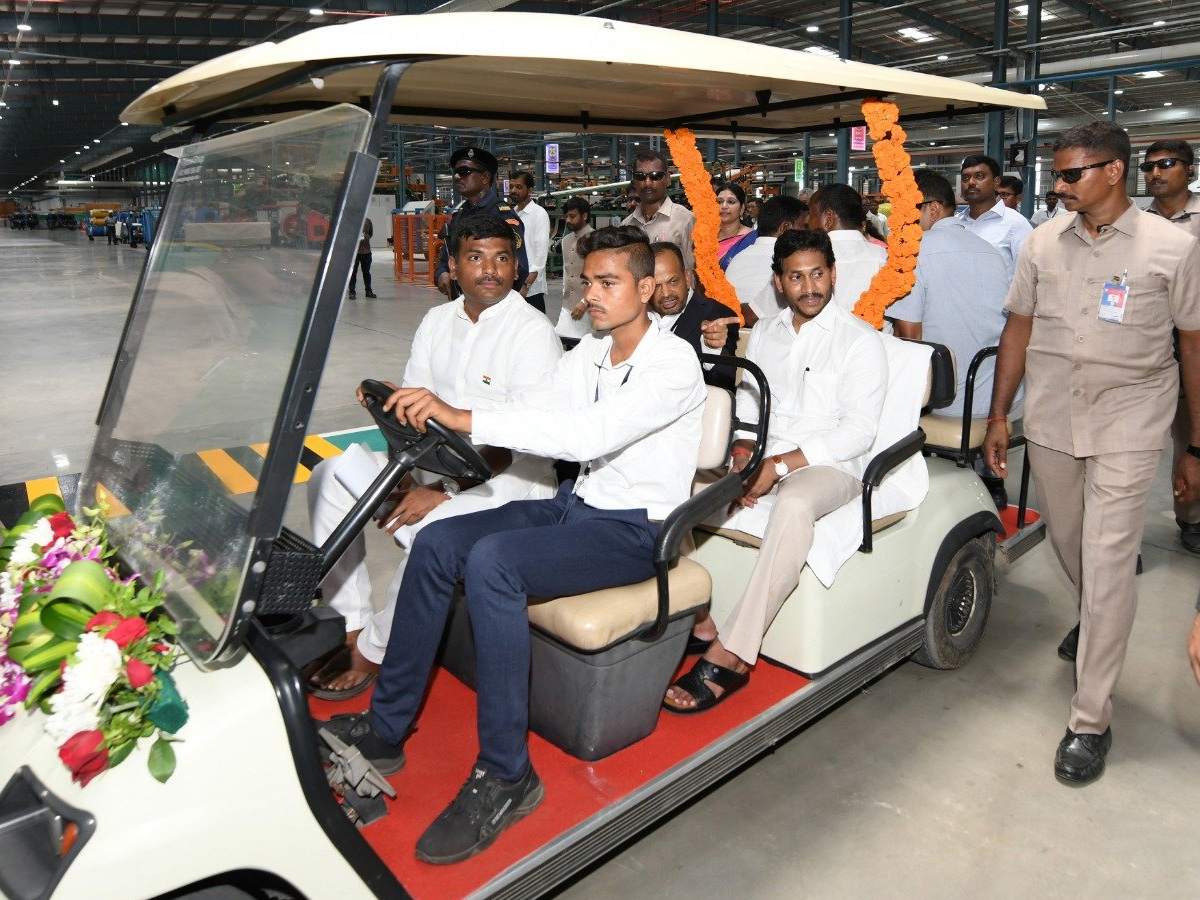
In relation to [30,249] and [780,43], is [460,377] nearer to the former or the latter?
[780,43]

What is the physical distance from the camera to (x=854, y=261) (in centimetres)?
403

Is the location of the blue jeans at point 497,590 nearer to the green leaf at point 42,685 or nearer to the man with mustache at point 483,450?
the man with mustache at point 483,450

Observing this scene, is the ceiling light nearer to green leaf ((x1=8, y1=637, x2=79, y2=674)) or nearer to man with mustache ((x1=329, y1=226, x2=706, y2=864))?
man with mustache ((x1=329, y1=226, x2=706, y2=864))

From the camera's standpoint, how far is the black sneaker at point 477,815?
1861 millimetres

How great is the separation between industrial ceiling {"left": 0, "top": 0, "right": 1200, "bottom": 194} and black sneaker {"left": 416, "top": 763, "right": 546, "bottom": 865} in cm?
1060

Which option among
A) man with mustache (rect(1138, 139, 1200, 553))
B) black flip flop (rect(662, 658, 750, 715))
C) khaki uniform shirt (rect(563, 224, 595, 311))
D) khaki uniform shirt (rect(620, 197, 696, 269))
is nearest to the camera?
black flip flop (rect(662, 658, 750, 715))

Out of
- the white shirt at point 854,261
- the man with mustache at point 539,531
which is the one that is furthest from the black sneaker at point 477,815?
the white shirt at point 854,261

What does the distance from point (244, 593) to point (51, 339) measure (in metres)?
10.7

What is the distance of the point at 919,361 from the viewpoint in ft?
10.2

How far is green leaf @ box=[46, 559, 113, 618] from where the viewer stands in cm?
156

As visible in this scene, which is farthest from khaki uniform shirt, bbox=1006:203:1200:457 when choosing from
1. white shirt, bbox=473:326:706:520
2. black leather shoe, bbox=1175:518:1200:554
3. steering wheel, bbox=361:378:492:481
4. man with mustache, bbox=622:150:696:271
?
man with mustache, bbox=622:150:696:271

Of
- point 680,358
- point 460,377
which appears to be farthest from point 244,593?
point 460,377

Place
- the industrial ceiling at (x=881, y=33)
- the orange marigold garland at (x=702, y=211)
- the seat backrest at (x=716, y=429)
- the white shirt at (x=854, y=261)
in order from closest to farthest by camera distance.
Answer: the seat backrest at (x=716, y=429), the orange marigold garland at (x=702, y=211), the white shirt at (x=854, y=261), the industrial ceiling at (x=881, y=33)

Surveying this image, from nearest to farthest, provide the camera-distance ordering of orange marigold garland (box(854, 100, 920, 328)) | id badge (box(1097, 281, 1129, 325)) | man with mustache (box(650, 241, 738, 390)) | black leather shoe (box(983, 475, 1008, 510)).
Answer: id badge (box(1097, 281, 1129, 325))
orange marigold garland (box(854, 100, 920, 328))
man with mustache (box(650, 241, 738, 390))
black leather shoe (box(983, 475, 1008, 510))
